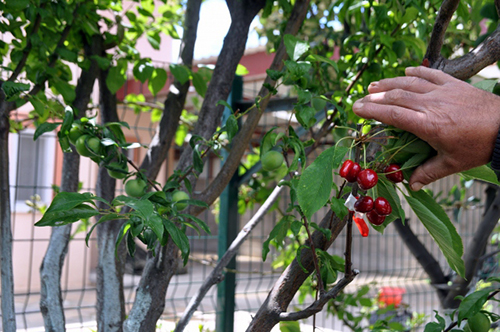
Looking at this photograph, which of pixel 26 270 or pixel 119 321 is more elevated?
pixel 119 321

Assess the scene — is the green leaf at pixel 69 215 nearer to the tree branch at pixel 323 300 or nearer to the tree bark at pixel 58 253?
the tree branch at pixel 323 300

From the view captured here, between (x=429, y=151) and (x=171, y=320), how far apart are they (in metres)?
4.01

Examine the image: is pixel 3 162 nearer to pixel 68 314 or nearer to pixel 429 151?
pixel 429 151

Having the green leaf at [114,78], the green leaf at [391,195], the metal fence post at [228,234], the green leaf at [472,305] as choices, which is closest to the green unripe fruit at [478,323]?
the green leaf at [472,305]

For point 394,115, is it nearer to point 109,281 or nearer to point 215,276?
point 215,276

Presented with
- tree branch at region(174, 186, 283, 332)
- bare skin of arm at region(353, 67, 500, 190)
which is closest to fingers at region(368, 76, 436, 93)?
bare skin of arm at region(353, 67, 500, 190)

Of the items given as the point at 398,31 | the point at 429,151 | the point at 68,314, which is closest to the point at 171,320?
the point at 68,314

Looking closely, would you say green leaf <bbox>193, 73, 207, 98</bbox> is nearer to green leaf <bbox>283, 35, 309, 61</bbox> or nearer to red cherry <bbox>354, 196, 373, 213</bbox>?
green leaf <bbox>283, 35, 309, 61</bbox>

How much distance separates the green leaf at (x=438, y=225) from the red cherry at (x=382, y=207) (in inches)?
1.2

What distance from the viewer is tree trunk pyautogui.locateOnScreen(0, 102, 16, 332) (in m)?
Answer: 1.31

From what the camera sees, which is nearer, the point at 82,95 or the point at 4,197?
the point at 4,197

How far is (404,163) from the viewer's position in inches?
31.5

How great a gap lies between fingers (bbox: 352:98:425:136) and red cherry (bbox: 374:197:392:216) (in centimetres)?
12

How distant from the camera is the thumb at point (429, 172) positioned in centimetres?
79
